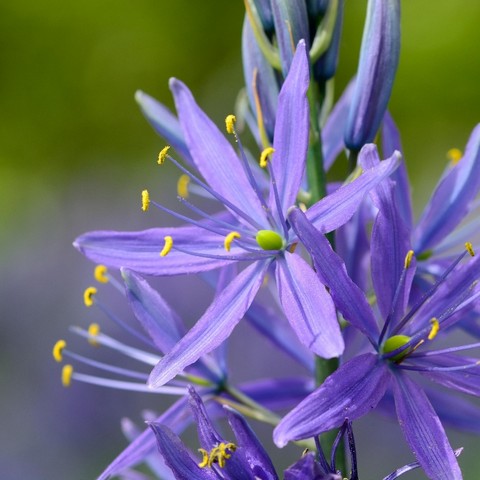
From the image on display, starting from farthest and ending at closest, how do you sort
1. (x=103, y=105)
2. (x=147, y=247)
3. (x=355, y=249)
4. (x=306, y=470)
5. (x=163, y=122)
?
(x=103, y=105)
(x=163, y=122)
(x=355, y=249)
(x=147, y=247)
(x=306, y=470)

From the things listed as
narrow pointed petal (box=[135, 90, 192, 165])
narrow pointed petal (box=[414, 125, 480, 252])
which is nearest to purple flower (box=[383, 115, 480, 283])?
narrow pointed petal (box=[414, 125, 480, 252])

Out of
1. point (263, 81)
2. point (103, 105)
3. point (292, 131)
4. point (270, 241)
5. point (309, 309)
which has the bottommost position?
point (309, 309)

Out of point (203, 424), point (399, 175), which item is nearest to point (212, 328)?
point (203, 424)

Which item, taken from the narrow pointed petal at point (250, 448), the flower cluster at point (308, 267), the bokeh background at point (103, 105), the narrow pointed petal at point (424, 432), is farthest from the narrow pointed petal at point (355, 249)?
the bokeh background at point (103, 105)

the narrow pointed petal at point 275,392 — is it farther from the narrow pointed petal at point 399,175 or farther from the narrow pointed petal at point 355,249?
the narrow pointed petal at point 399,175

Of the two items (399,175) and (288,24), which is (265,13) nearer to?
(288,24)

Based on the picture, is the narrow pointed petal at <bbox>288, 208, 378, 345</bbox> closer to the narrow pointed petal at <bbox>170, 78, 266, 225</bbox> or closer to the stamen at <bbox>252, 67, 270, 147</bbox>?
the narrow pointed petal at <bbox>170, 78, 266, 225</bbox>

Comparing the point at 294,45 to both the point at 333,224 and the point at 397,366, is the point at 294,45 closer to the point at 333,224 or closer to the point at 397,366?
the point at 333,224
